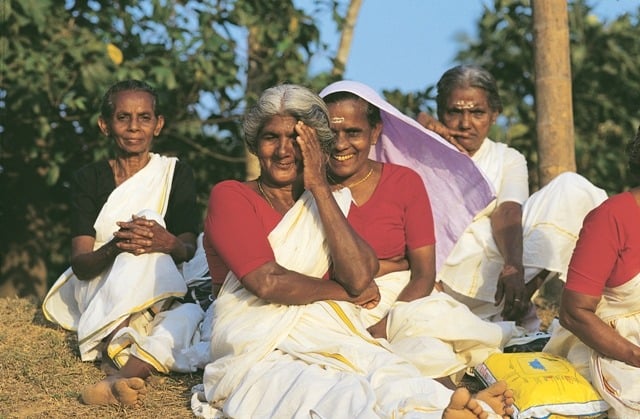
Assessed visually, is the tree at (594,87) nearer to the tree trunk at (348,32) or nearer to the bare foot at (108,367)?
the tree trunk at (348,32)

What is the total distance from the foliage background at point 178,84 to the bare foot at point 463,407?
5.11m

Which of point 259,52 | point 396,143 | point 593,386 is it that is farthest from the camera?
point 259,52

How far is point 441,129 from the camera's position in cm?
663

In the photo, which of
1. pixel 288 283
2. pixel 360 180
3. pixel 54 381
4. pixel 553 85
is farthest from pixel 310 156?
pixel 553 85

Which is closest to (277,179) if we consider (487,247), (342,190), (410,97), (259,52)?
(342,190)

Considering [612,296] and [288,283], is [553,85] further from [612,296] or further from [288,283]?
[288,283]

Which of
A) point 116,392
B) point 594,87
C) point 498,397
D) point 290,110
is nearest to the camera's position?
point 498,397

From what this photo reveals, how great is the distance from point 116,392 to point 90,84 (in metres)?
4.71

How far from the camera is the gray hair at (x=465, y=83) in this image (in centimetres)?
656

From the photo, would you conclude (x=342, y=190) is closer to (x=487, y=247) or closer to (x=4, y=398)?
(x=487, y=247)

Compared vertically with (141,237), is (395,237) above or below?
above

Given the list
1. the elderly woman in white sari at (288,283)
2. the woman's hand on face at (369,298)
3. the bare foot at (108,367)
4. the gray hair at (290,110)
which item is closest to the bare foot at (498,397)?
the elderly woman in white sari at (288,283)

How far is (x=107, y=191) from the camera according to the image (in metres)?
6.31

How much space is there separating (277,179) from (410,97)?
5.63m
